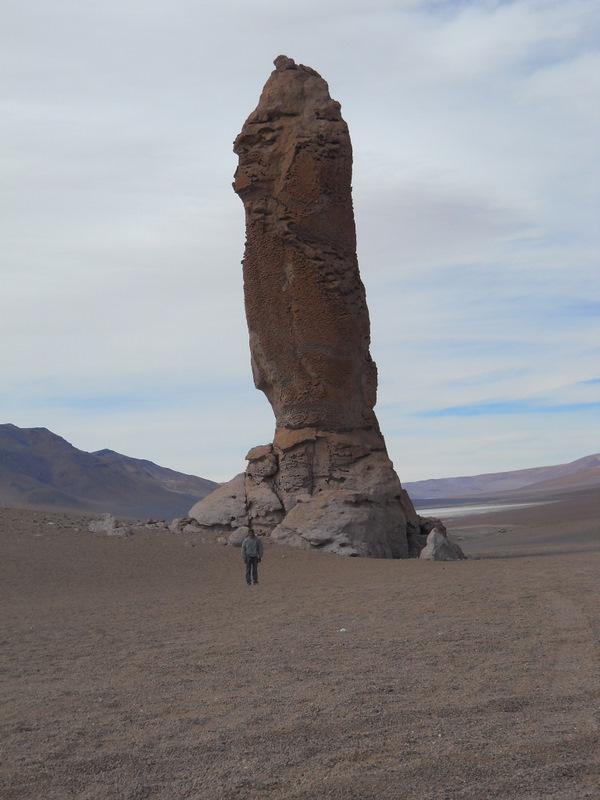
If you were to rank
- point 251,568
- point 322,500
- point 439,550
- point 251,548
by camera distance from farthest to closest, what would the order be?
point 322,500 → point 439,550 → point 251,568 → point 251,548

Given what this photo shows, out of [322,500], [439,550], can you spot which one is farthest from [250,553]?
[439,550]

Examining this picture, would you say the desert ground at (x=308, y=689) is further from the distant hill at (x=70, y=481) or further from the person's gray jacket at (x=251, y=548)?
the distant hill at (x=70, y=481)

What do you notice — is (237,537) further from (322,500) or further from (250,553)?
(250,553)

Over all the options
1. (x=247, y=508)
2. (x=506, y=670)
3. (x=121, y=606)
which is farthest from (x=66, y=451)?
(x=506, y=670)

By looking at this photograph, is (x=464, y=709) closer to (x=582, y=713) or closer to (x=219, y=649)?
(x=582, y=713)

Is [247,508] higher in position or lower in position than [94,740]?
higher

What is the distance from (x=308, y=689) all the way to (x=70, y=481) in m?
76.7

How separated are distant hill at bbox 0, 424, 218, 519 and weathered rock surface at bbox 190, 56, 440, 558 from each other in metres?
45.8

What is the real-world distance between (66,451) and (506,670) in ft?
278

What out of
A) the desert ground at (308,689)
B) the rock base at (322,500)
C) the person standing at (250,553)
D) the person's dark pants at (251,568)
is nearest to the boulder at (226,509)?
the rock base at (322,500)

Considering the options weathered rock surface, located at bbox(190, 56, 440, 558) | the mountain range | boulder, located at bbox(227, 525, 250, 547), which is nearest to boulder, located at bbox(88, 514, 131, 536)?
weathered rock surface, located at bbox(190, 56, 440, 558)

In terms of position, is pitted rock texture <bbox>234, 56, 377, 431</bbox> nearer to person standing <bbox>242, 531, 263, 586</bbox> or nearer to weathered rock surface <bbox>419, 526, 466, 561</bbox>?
weathered rock surface <bbox>419, 526, 466, 561</bbox>

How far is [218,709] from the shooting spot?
6578mm

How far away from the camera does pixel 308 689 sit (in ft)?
23.1
